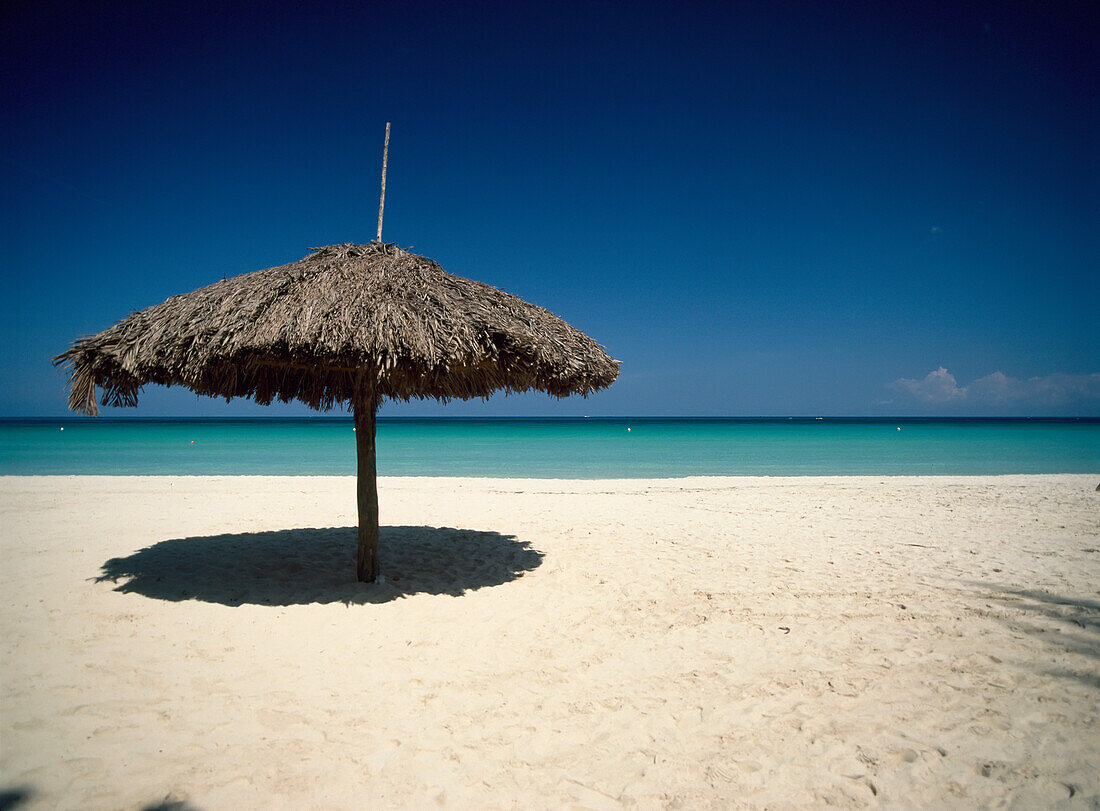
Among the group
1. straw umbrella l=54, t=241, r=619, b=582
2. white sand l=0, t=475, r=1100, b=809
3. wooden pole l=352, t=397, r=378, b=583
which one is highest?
straw umbrella l=54, t=241, r=619, b=582

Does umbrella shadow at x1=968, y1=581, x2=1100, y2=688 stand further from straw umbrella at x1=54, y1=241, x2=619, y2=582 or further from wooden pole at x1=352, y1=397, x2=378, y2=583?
wooden pole at x1=352, y1=397, x2=378, y2=583

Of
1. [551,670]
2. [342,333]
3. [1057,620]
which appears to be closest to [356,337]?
[342,333]

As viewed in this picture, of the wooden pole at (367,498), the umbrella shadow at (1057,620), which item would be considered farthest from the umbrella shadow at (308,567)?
the umbrella shadow at (1057,620)

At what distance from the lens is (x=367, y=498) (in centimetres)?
493

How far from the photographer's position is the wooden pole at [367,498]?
4844mm

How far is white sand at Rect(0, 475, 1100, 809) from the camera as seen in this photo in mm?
2373

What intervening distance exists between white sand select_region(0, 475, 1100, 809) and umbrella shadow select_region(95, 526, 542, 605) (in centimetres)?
4

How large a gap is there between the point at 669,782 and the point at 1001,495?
36.6 feet

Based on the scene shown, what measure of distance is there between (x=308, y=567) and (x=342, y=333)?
9.21 ft

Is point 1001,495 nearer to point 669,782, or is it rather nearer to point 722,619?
point 722,619

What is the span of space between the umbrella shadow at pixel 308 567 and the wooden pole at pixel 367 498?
18cm

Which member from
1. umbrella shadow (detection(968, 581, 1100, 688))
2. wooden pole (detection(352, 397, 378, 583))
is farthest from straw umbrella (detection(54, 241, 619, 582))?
umbrella shadow (detection(968, 581, 1100, 688))

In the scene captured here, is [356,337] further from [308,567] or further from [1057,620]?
[1057,620]

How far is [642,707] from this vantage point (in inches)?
116
